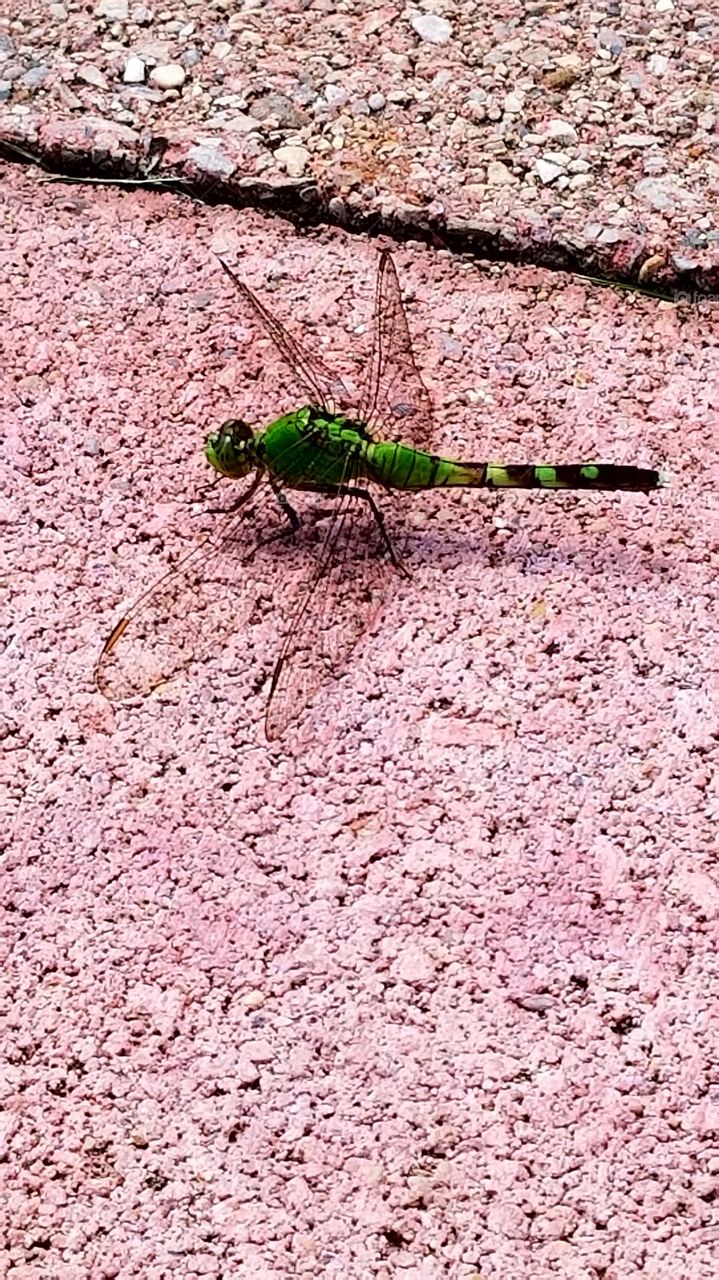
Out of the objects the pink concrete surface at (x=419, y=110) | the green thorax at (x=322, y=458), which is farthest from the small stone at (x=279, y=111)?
the green thorax at (x=322, y=458)

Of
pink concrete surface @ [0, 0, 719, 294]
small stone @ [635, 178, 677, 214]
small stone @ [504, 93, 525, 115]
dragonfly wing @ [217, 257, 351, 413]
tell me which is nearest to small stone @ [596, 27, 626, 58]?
pink concrete surface @ [0, 0, 719, 294]

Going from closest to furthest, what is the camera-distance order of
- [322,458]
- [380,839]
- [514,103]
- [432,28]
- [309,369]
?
[380,839], [322,458], [309,369], [514,103], [432,28]

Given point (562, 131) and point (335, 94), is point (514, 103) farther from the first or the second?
point (335, 94)

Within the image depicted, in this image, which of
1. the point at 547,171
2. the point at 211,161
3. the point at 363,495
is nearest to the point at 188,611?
the point at 363,495

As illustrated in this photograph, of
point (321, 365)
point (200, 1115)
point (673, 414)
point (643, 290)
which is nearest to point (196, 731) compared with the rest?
point (200, 1115)

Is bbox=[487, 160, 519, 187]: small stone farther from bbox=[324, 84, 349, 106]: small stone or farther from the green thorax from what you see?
the green thorax

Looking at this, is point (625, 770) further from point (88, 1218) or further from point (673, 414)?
point (88, 1218)
